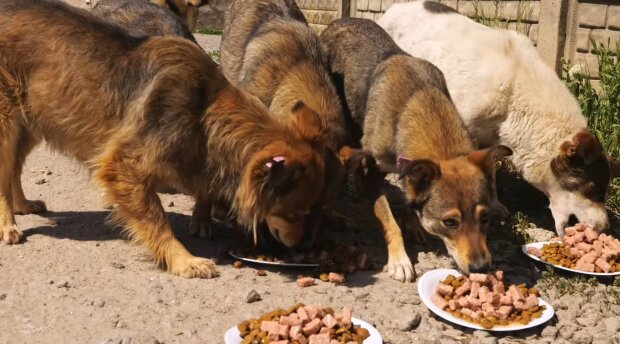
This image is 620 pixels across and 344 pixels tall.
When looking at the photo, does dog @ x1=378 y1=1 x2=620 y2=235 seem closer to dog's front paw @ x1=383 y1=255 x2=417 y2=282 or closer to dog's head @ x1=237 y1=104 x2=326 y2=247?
dog's front paw @ x1=383 y1=255 x2=417 y2=282

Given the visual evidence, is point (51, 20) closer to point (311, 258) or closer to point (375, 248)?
point (311, 258)

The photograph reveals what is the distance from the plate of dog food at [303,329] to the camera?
4066 millimetres

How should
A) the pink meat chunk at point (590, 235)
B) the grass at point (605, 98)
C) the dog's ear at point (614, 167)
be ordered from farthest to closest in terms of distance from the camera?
the grass at point (605, 98) → the dog's ear at point (614, 167) → the pink meat chunk at point (590, 235)

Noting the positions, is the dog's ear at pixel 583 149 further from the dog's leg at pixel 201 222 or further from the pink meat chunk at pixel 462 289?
the dog's leg at pixel 201 222

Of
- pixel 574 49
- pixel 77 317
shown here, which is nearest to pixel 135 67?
pixel 77 317

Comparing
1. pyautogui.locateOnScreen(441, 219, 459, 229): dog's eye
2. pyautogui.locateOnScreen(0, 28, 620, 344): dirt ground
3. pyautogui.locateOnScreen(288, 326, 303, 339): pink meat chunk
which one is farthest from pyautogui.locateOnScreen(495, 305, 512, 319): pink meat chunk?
pyautogui.locateOnScreen(288, 326, 303, 339): pink meat chunk

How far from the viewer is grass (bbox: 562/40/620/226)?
303 inches

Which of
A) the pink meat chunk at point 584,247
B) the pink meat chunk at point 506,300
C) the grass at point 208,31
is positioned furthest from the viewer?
the grass at point 208,31

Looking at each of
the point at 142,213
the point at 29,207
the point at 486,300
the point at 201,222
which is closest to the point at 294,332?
the point at 486,300

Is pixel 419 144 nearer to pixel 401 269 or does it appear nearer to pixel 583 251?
pixel 401 269

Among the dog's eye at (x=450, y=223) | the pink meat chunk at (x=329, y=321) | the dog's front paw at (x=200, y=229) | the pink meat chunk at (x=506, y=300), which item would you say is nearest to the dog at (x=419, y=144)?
the dog's eye at (x=450, y=223)

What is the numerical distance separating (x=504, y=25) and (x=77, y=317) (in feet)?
23.2

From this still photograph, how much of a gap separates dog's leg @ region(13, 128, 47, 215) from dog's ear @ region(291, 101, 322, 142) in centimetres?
235

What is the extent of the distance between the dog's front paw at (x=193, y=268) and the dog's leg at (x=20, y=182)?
178cm
